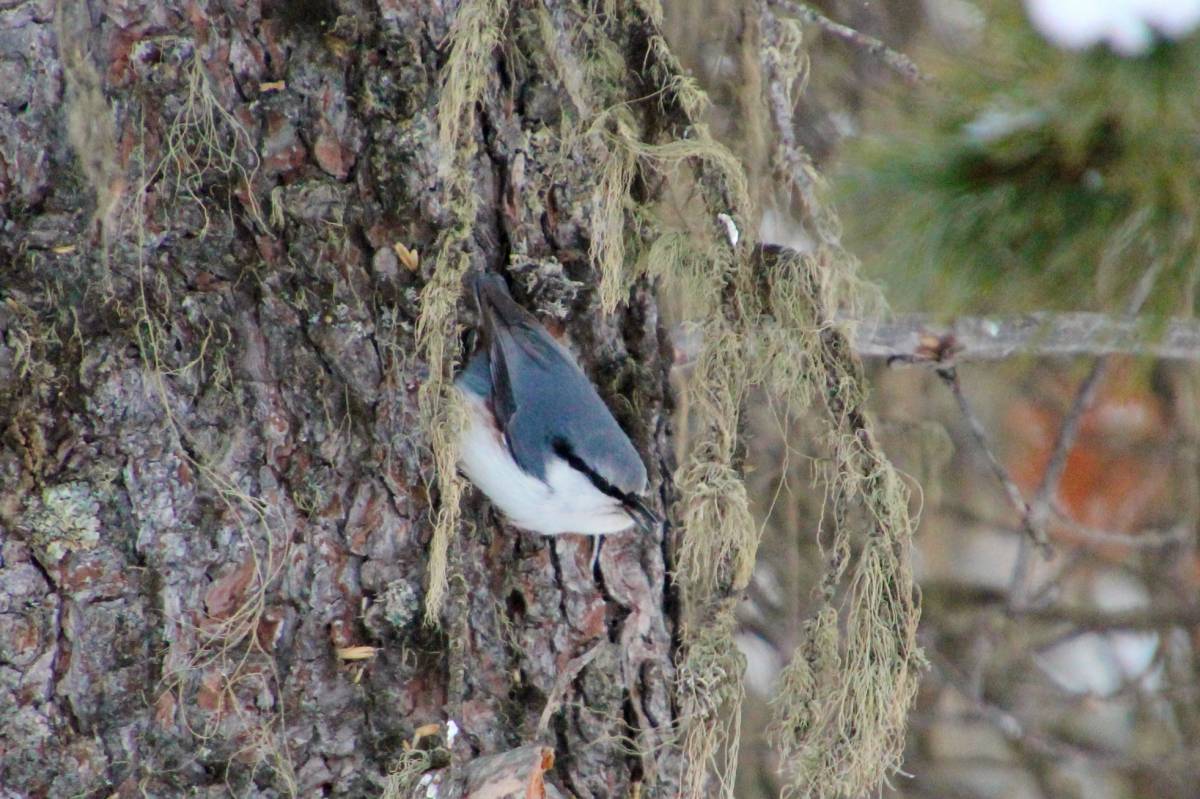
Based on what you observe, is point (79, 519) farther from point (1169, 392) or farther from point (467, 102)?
point (1169, 392)

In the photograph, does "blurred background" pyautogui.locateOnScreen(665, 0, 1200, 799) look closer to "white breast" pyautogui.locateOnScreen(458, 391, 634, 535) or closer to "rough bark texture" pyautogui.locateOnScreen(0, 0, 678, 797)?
"white breast" pyautogui.locateOnScreen(458, 391, 634, 535)

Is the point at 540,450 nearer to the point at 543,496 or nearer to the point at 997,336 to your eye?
the point at 543,496

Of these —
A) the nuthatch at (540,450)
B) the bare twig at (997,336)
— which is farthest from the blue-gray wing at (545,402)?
the bare twig at (997,336)

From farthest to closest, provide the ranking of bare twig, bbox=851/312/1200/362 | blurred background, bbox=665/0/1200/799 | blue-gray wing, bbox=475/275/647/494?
bare twig, bbox=851/312/1200/362
blue-gray wing, bbox=475/275/647/494
blurred background, bbox=665/0/1200/799

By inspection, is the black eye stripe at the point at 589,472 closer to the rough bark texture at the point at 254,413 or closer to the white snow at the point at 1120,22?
the rough bark texture at the point at 254,413

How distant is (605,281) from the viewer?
66.5 inches

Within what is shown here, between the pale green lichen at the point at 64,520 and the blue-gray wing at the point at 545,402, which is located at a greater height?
the blue-gray wing at the point at 545,402

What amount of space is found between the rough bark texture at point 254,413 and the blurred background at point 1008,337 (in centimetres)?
48

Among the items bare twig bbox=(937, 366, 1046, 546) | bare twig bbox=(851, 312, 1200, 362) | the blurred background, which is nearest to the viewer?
the blurred background

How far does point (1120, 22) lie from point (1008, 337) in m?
0.87

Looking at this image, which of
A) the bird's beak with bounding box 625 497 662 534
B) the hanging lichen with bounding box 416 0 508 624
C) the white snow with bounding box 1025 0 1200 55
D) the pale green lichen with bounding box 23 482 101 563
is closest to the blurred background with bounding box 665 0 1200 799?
the white snow with bounding box 1025 0 1200 55

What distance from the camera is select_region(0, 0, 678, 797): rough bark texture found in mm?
1458

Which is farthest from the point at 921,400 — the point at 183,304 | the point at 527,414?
the point at 183,304

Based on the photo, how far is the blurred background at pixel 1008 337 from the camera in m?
1.25
